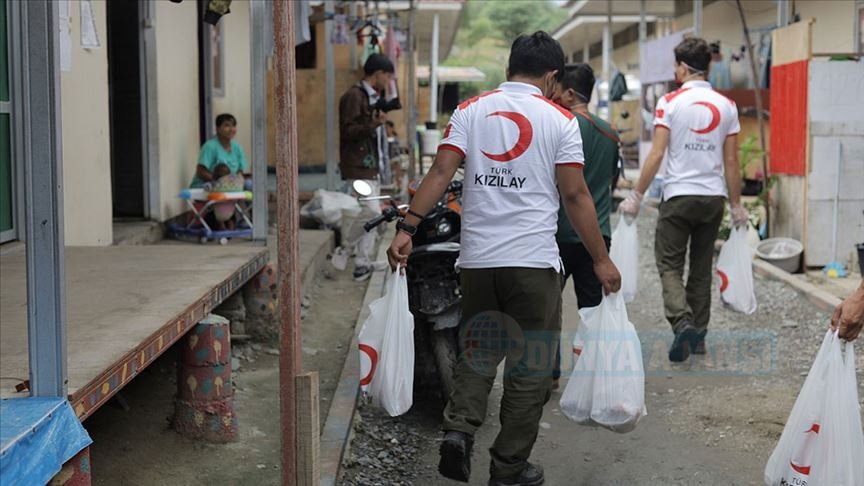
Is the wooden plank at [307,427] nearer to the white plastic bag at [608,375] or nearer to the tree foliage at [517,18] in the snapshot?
the white plastic bag at [608,375]

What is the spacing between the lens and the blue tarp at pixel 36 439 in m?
2.75

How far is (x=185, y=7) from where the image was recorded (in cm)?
1037

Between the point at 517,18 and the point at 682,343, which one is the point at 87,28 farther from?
the point at 517,18

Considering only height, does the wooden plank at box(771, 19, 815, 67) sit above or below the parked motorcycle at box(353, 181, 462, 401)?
above

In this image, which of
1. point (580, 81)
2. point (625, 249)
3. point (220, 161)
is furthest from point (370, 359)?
point (220, 161)

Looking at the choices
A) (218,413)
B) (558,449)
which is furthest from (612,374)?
(218,413)

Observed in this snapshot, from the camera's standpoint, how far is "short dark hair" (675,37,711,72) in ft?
21.9

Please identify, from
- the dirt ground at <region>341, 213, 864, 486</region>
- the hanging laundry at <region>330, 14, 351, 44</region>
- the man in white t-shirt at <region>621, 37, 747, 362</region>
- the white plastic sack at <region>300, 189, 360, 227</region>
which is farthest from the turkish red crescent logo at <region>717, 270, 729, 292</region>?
the hanging laundry at <region>330, 14, 351, 44</region>

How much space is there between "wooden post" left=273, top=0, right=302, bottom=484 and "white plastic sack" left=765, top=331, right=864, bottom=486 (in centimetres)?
182

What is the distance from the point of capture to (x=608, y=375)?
4.46 m

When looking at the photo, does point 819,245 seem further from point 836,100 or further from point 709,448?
point 709,448

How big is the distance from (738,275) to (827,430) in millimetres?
3305

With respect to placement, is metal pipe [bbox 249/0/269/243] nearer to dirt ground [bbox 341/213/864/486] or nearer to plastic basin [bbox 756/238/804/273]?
dirt ground [bbox 341/213/864/486]

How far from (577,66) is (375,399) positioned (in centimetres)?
244
